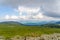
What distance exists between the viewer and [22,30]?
191 inches

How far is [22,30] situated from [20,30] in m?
0.06

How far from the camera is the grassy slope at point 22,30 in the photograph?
480 centimetres

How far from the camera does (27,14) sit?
497cm

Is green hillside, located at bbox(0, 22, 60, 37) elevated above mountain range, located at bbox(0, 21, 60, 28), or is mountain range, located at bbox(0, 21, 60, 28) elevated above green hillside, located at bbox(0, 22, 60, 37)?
mountain range, located at bbox(0, 21, 60, 28)

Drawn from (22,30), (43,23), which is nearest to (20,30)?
(22,30)

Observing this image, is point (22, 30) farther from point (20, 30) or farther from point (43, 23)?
point (43, 23)

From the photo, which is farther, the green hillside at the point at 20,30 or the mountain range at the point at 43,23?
the mountain range at the point at 43,23

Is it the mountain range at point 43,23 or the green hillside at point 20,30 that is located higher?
the mountain range at point 43,23

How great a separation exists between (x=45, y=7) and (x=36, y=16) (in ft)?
1.16

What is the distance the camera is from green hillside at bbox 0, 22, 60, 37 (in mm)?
4801

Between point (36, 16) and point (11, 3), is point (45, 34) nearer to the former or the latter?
point (36, 16)

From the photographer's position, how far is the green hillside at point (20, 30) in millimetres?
4801

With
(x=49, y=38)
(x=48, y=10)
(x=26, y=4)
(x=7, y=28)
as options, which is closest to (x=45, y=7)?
→ (x=48, y=10)

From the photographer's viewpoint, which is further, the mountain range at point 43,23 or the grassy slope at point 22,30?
the mountain range at point 43,23
